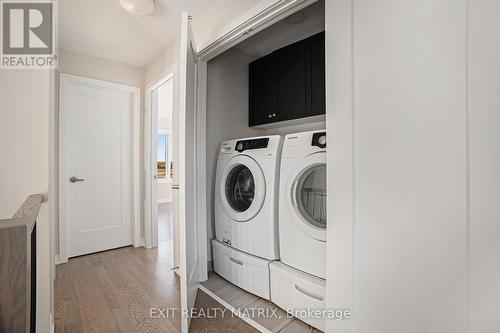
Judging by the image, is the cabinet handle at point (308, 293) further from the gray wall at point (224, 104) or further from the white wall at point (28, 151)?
the white wall at point (28, 151)

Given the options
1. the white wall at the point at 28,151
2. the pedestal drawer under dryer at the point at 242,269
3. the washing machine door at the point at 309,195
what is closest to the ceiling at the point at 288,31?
the washing machine door at the point at 309,195

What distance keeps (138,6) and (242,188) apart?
1765mm

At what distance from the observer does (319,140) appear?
1.46 m

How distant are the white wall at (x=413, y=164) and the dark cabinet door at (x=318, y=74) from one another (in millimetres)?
932

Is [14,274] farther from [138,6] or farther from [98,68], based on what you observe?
[98,68]

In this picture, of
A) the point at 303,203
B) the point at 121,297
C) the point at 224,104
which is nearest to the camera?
the point at 303,203

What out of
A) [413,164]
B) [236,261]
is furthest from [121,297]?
[413,164]

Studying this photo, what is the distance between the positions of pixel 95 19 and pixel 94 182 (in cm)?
176

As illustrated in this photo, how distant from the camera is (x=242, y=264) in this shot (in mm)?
1854

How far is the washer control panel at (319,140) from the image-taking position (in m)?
1.43

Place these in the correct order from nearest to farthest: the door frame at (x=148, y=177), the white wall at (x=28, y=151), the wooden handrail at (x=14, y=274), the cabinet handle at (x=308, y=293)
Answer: the wooden handrail at (x=14, y=274), the white wall at (x=28, y=151), the cabinet handle at (x=308, y=293), the door frame at (x=148, y=177)

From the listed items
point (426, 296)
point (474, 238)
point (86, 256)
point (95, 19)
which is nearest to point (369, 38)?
point (474, 238)

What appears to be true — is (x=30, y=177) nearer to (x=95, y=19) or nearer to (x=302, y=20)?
(x=95, y=19)

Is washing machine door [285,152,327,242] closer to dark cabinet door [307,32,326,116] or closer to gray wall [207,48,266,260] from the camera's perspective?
dark cabinet door [307,32,326,116]
